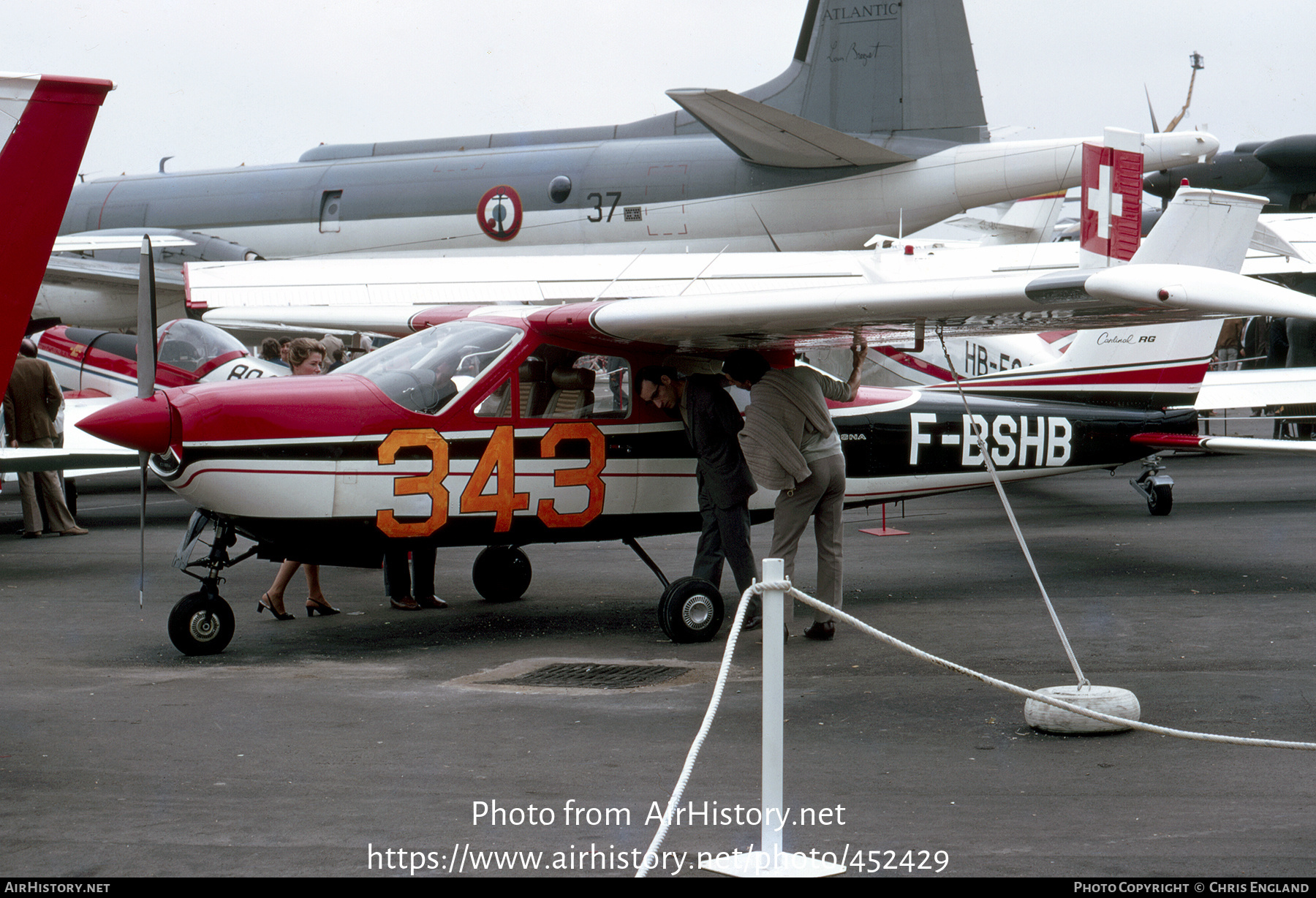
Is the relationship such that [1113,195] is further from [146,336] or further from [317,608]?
[146,336]

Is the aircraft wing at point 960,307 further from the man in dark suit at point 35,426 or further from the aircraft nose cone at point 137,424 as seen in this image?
the man in dark suit at point 35,426

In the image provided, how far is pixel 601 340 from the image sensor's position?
332 inches

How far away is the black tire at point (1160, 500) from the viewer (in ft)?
45.0

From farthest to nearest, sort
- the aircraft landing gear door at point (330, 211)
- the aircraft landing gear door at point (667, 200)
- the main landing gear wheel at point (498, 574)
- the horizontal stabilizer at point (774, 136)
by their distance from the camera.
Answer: the aircraft landing gear door at point (330, 211)
the aircraft landing gear door at point (667, 200)
the horizontal stabilizer at point (774, 136)
the main landing gear wheel at point (498, 574)

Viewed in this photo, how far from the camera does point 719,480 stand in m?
8.05

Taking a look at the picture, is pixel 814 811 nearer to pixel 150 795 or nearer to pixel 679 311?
pixel 150 795

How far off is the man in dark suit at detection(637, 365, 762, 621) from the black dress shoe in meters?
0.47

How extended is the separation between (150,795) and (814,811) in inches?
95.7

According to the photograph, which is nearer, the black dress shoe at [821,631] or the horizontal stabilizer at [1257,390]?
the black dress shoe at [821,631]

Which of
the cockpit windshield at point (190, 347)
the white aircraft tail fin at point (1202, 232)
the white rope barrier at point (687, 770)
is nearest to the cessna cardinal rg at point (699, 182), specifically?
the cockpit windshield at point (190, 347)

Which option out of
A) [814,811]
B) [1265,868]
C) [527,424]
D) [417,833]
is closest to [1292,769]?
[1265,868]

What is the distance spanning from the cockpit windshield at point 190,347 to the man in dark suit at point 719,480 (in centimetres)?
783

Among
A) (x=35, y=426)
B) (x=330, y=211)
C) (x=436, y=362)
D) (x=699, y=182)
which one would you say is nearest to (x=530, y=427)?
(x=436, y=362)

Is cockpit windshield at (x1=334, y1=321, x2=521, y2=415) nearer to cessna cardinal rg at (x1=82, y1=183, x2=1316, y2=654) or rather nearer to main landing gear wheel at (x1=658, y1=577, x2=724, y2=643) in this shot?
cessna cardinal rg at (x1=82, y1=183, x2=1316, y2=654)
